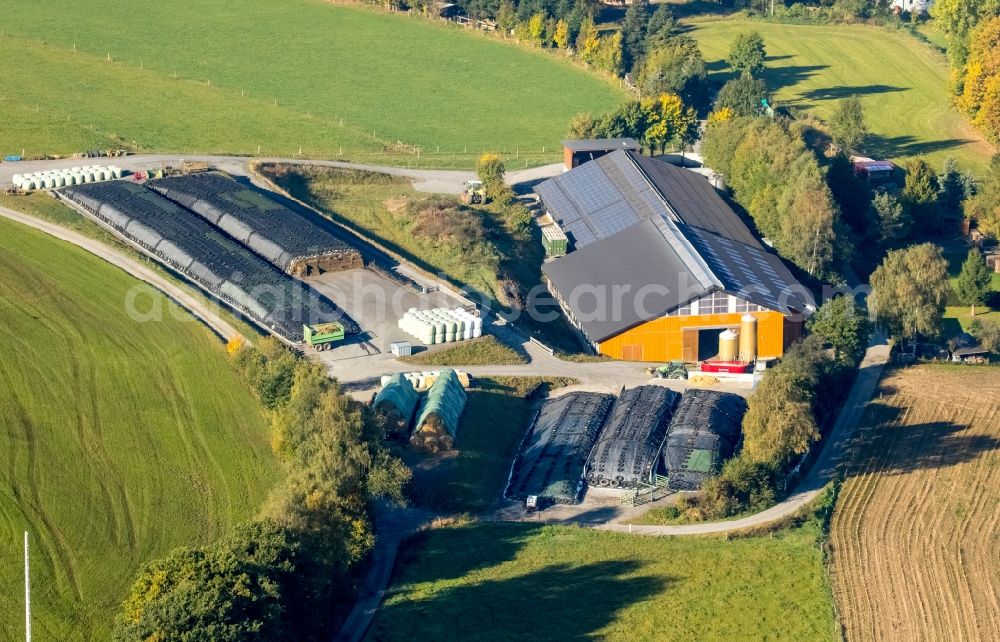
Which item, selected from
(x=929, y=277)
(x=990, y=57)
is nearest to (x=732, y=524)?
(x=929, y=277)

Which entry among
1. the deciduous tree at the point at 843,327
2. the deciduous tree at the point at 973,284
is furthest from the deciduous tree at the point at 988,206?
the deciduous tree at the point at 843,327

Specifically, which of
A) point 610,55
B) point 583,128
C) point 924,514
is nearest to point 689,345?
point 924,514

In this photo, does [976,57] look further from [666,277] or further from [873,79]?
[666,277]

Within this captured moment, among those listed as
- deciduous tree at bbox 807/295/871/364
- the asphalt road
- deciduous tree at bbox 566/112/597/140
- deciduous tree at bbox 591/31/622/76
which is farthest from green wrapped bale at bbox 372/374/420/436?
deciduous tree at bbox 591/31/622/76

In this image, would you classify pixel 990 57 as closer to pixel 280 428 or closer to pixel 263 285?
pixel 263 285

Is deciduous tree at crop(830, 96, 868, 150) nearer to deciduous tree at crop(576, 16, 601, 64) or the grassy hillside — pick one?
the grassy hillside

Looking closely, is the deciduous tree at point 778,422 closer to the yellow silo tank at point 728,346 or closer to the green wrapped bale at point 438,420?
the yellow silo tank at point 728,346
